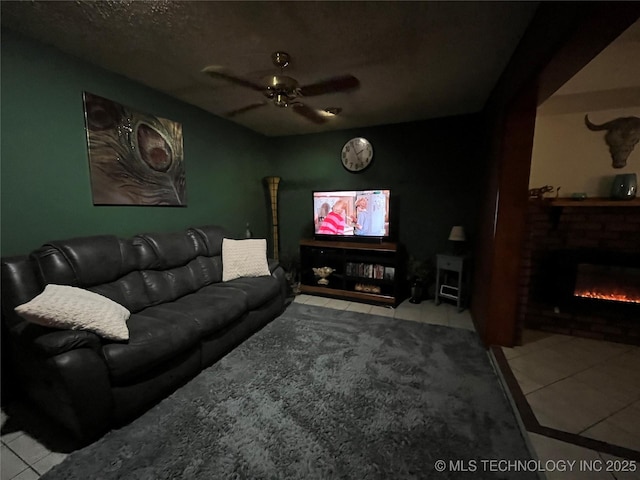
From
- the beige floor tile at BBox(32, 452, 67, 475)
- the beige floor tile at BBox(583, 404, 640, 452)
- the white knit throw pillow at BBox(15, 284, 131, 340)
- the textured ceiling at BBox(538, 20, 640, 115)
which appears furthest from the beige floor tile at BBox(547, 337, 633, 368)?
the beige floor tile at BBox(32, 452, 67, 475)

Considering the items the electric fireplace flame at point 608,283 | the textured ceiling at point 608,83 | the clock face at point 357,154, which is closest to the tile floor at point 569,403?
the electric fireplace flame at point 608,283

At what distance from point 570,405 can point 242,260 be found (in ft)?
9.14

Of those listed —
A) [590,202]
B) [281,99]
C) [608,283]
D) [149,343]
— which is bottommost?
[149,343]

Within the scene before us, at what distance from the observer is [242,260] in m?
2.87

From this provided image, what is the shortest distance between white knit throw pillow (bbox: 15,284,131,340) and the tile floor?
60cm

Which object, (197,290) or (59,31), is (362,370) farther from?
(59,31)

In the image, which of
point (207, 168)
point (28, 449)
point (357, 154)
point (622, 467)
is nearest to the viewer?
point (622, 467)

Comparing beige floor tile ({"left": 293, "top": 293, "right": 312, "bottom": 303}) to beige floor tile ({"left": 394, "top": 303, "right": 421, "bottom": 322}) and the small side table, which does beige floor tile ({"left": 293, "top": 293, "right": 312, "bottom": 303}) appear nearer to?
beige floor tile ({"left": 394, "top": 303, "right": 421, "bottom": 322})

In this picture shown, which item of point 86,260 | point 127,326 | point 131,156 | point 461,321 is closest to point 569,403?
point 461,321

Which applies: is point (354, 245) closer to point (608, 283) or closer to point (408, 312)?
point (408, 312)

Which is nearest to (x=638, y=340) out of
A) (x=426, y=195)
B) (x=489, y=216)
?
(x=489, y=216)

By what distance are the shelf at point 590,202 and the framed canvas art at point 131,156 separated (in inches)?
143

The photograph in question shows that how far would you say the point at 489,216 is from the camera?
241 centimetres

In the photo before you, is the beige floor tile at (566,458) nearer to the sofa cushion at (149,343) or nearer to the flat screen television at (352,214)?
the sofa cushion at (149,343)
